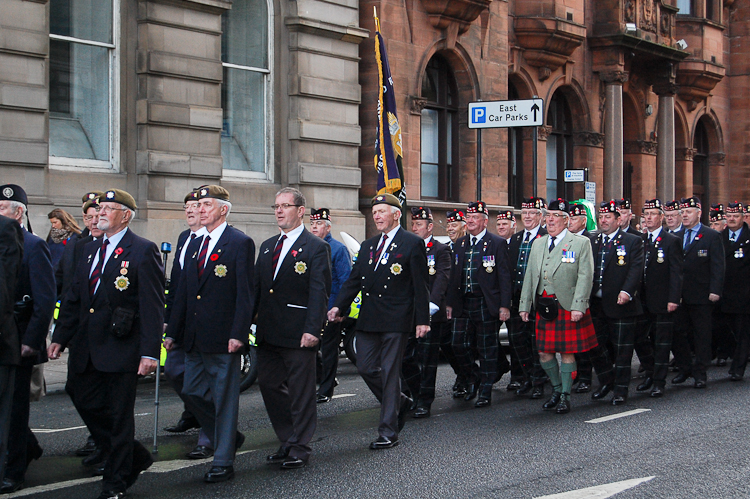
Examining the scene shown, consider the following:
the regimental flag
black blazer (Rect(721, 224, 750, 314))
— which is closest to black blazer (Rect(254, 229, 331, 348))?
black blazer (Rect(721, 224, 750, 314))

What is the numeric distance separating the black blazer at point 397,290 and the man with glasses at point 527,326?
2813mm

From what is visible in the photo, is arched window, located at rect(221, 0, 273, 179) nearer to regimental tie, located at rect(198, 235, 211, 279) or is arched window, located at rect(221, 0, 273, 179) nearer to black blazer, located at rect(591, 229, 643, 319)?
black blazer, located at rect(591, 229, 643, 319)

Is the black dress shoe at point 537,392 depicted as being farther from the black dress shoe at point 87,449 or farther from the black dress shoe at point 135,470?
the black dress shoe at point 135,470

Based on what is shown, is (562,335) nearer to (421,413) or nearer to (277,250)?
(421,413)

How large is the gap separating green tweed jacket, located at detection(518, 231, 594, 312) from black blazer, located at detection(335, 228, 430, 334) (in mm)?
2017

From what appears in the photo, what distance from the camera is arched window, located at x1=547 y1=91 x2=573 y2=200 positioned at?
2719 centimetres

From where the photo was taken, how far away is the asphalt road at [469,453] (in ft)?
22.0

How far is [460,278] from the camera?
10523 millimetres

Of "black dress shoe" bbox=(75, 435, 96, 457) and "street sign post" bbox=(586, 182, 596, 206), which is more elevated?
"street sign post" bbox=(586, 182, 596, 206)

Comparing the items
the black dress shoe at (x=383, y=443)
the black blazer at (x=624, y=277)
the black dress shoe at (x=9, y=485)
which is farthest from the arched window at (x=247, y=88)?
the black dress shoe at (x=9, y=485)

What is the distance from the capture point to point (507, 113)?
15.0 m

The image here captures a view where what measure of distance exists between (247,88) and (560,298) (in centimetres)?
990

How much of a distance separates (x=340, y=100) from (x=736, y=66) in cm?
2077

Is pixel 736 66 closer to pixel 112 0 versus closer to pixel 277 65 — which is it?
pixel 277 65
